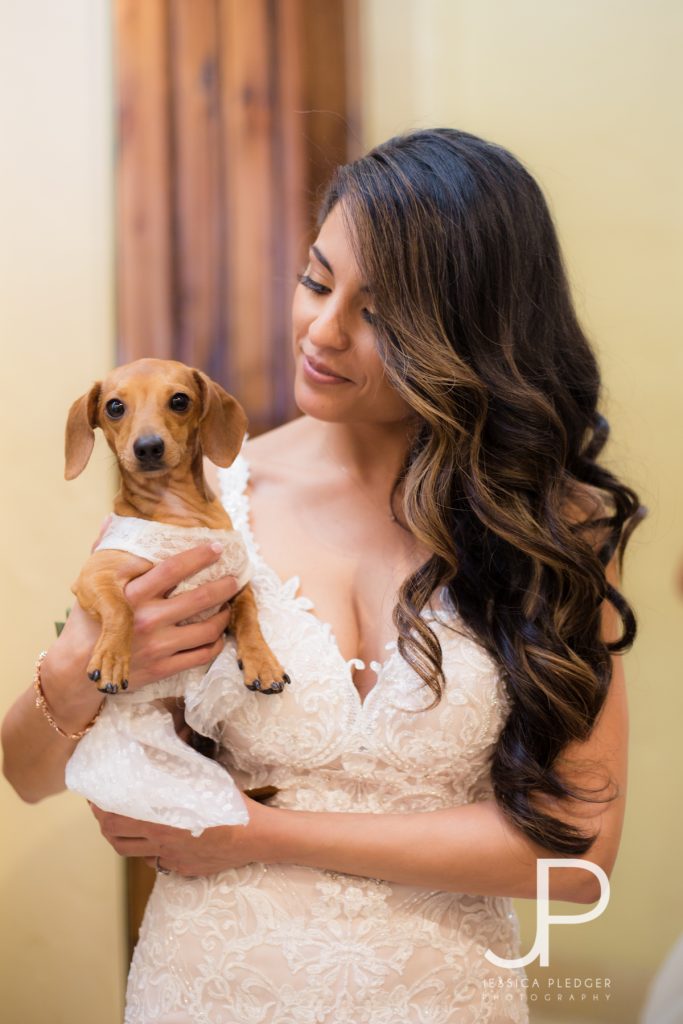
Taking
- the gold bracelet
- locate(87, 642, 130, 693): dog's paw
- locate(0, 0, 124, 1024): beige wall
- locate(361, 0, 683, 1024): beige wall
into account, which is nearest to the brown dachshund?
locate(87, 642, 130, 693): dog's paw

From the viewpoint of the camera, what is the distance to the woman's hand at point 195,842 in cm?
121

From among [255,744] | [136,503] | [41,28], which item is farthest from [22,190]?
[255,744]

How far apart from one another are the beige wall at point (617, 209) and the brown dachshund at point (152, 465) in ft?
3.30

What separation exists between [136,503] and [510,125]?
1266 millimetres

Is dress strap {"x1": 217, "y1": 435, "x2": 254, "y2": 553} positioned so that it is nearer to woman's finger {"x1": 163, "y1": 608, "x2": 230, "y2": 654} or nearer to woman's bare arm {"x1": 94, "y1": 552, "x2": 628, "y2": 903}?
woman's finger {"x1": 163, "y1": 608, "x2": 230, "y2": 654}

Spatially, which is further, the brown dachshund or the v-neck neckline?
the v-neck neckline

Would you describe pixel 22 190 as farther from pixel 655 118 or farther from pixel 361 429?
pixel 655 118

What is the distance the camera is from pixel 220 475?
1.51m

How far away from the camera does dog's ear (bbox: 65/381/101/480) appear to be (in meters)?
1.19

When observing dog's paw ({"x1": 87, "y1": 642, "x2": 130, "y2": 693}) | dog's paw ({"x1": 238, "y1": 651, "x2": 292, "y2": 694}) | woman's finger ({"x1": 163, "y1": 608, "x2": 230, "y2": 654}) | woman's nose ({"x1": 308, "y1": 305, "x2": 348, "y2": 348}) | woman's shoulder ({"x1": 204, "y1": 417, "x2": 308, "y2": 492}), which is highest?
woman's nose ({"x1": 308, "y1": 305, "x2": 348, "y2": 348})

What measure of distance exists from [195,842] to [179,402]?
577 millimetres

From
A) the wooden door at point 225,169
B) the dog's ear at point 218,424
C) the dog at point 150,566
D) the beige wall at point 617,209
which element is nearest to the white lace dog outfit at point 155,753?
the dog at point 150,566

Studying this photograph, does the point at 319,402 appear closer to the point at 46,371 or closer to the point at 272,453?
the point at 272,453

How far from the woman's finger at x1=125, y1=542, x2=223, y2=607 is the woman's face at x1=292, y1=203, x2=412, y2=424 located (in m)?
0.31
